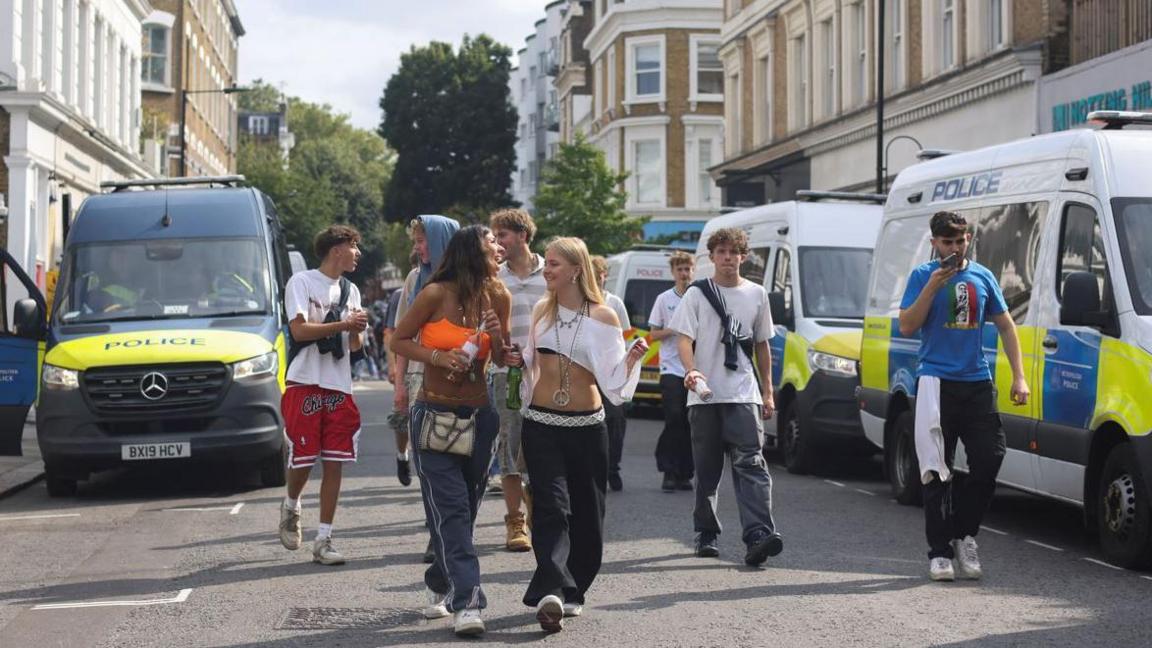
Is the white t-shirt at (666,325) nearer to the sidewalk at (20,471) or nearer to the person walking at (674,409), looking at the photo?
the person walking at (674,409)

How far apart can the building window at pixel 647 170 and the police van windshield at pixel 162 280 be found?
45931 mm

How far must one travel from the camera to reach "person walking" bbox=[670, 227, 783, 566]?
1020 cm

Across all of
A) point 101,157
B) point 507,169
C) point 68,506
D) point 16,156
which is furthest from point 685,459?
point 507,169

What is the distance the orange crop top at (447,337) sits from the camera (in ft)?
26.4

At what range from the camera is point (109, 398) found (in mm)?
14016

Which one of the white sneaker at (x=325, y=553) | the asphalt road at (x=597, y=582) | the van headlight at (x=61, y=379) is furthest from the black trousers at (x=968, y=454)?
the van headlight at (x=61, y=379)

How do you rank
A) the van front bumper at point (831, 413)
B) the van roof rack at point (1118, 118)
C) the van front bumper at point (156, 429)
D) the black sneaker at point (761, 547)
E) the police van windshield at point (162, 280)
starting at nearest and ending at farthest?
the black sneaker at point (761, 547)
the van roof rack at point (1118, 118)
the van front bumper at point (156, 429)
the police van windshield at point (162, 280)
the van front bumper at point (831, 413)

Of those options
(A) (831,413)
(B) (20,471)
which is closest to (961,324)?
(A) (831,413)

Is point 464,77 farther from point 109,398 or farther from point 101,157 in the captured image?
point 109,398

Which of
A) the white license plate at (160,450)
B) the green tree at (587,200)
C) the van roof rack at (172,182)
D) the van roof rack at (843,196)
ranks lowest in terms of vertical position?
the white license plate at (160,450)

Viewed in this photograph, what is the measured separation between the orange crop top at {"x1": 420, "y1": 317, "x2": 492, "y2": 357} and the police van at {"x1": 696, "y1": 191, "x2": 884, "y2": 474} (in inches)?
314

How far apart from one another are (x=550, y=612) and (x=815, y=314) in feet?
31.6

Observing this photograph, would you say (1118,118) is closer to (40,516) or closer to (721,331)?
(721,331)

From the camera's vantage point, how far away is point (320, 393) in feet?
34.1
